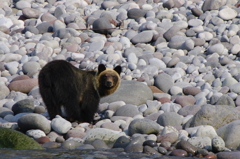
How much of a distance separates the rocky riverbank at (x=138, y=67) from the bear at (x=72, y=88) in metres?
0.32

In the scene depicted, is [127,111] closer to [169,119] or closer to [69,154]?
[169,119]

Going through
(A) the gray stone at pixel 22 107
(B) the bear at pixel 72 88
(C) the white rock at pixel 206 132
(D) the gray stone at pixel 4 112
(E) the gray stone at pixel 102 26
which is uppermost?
(E) the gray stone at pixel 102 26

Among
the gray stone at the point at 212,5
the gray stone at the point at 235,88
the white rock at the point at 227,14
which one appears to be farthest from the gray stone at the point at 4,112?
the gray stone at the point at 212,5

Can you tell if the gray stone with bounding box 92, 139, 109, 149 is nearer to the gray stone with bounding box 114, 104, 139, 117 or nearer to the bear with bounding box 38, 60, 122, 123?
the bear with bounding box 38, 60, 122, 123

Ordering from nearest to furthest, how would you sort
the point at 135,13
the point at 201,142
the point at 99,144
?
the point at 201,142, the point at 99,144, the point at 135,13

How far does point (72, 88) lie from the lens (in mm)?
7453

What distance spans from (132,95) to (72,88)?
1963 mm

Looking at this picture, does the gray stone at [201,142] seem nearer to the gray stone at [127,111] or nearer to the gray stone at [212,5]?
the gray stone at [127,111]

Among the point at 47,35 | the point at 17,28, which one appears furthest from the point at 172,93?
the point at 17,28

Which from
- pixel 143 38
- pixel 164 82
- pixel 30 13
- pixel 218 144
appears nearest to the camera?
pixel 218 144

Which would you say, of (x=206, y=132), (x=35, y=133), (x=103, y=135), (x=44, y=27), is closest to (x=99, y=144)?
(x=103, y=135)

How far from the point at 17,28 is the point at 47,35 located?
146 centimetres

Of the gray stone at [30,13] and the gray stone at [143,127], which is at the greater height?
the gray stone at [30,13]

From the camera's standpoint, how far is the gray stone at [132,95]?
29.5 ft
